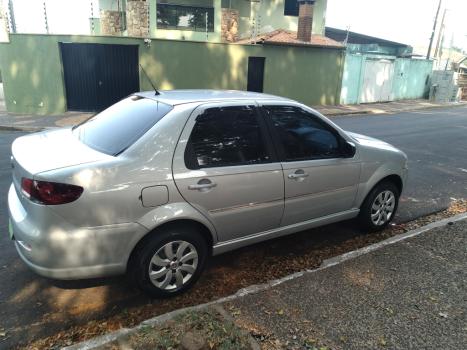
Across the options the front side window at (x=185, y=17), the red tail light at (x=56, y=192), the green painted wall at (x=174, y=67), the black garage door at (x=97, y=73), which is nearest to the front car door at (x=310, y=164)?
the red tail light at (x=56, y=192)

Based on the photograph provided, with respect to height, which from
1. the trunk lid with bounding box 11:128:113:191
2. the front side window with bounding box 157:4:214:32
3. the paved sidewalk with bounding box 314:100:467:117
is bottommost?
the paved sidewalk with bounding box 314:100:467:117

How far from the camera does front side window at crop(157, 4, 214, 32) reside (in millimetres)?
19781

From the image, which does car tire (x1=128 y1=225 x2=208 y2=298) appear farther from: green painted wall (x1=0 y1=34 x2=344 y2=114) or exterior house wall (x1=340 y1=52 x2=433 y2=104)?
exterior house wall (x1=340 y1=52 x2=433 y2=104)

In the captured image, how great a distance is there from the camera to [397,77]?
2409cm

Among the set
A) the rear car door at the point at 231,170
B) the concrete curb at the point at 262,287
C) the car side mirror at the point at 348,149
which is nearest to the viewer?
the concrete curb at the point at 262,287

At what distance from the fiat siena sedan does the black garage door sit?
11.8 meters

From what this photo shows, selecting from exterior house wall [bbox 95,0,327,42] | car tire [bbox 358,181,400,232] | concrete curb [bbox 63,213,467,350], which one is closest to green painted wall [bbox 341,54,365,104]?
exterior house wall [bbox 95,0,327,42]

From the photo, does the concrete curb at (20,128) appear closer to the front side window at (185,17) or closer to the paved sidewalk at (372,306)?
the front side window at (185,17)

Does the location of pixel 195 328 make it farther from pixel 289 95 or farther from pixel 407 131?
pixel 289 95

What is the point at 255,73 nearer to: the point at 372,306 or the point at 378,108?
the point at 378,108

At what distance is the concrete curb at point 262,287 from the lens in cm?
262

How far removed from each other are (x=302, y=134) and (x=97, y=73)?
506 inches

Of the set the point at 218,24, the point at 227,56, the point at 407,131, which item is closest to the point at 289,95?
the point at 227,56

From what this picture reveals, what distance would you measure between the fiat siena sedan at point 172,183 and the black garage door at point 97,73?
38.8 ft
